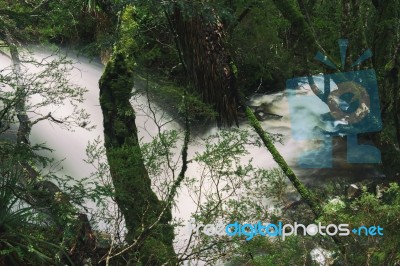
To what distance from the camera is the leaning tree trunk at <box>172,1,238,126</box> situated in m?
4.94

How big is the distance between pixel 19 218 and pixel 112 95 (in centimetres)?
277

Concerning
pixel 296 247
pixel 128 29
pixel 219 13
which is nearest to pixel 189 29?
pixel 219 13

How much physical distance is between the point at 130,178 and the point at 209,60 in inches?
63.8

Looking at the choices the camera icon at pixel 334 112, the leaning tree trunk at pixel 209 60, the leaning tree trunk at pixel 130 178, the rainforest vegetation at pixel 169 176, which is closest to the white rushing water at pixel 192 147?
the camera icon at pixel 334 112

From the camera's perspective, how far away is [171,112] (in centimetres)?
1067

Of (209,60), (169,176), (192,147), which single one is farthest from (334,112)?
(209,60)

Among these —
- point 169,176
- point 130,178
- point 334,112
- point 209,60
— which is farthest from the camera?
point 334,112

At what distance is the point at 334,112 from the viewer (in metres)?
10.5

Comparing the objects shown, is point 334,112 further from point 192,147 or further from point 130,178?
point 130,178

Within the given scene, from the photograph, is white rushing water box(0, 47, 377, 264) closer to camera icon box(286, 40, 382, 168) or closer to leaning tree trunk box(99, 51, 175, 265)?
camera icon box(286, 40, 382, 168)

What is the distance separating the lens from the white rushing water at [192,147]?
9578 millimetres

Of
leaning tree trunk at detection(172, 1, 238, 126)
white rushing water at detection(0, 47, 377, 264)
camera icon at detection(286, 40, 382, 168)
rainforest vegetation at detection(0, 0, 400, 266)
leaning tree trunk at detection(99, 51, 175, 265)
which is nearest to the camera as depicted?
rainforest vegetation at detection(0, 0, 400, 266)

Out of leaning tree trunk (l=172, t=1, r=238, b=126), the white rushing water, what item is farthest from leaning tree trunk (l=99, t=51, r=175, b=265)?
the white rushing water

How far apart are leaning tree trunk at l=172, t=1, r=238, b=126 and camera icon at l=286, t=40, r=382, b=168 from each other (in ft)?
9.00
